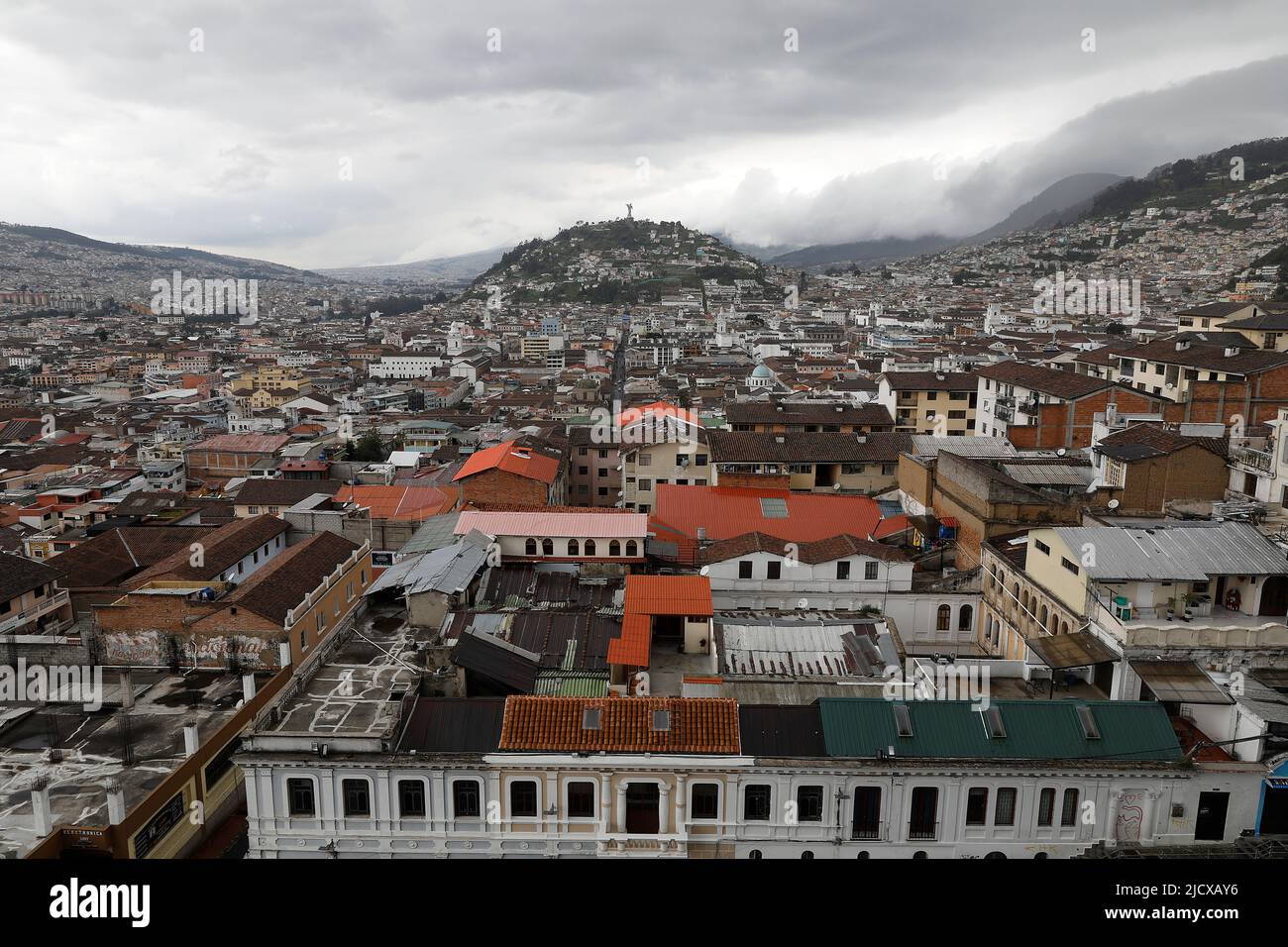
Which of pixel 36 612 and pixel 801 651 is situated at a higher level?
pixel 801 651

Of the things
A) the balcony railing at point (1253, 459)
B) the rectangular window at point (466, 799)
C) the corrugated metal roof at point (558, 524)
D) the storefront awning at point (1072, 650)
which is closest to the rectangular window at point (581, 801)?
the rectangular window at point (466, 799)

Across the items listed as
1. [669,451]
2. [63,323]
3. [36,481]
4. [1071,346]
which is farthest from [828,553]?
[63,323]

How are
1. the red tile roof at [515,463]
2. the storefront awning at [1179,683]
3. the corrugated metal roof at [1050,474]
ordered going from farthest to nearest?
1. the red tile roof at [515,463]
2. the corrugated metal roof at [1050,474]
3. the storefront awning at [1179,683]

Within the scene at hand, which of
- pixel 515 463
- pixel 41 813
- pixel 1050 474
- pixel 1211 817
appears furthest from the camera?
pixel 515 463

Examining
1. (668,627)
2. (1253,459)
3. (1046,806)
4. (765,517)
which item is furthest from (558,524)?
(1253,459)

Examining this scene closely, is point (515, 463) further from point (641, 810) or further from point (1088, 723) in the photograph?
point (1088, 723)

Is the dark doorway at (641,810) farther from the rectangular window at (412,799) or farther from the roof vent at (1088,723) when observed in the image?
the roof vent at (1088,723)
